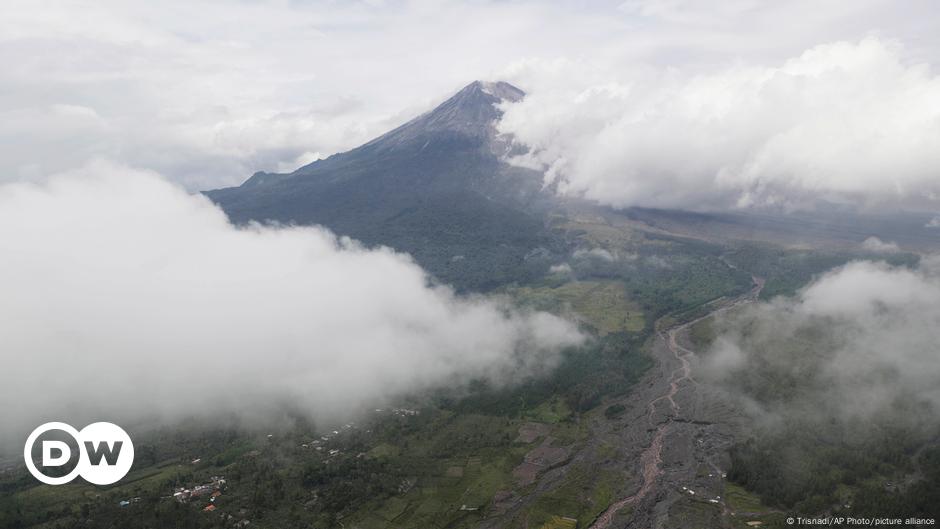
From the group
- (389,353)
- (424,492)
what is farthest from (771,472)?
(389,353)

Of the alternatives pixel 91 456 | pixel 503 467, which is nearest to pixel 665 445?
pixel 503 467

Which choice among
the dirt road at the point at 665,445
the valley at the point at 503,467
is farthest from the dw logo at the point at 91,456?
the dirt road at the point at 665,445

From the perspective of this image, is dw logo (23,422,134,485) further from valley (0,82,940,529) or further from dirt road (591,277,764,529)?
dirt road (591,277,764,529)

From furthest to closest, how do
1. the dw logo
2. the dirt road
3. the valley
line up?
the dw logo, the dirt road, the valley

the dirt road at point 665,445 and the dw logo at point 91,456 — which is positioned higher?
the dw logo at point 91,456

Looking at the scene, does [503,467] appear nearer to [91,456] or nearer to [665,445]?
[665,445]

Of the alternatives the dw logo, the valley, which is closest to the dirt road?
the valley

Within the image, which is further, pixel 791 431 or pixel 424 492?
pixel 791 431

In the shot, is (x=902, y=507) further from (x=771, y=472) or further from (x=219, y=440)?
(x=219, y=440)

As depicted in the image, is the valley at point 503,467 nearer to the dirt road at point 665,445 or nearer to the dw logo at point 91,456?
the dirt road at point 665,445
